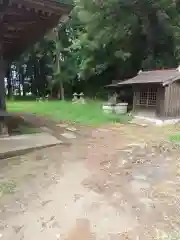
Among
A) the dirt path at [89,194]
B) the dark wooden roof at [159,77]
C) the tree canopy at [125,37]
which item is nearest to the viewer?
the dirt path at [89,194]

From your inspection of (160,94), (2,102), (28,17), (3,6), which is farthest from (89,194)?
(160,94)

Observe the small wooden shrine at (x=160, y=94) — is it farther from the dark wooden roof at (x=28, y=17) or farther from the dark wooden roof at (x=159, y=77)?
the dark wooden roof at (x=28, y=17)

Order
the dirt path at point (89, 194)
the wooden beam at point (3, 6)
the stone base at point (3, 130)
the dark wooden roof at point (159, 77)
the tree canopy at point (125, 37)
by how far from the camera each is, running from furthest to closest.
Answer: the tree canopy at point (125, 37) < the dark wooden roof at point (159, 77) < the stone base at point (3, 130) < the wooden beam at point (3, 6) < the dirt path at point (89, 194)

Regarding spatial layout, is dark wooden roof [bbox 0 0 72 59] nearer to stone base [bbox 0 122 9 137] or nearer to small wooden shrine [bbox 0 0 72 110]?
Answer: small wooden shrine [bbox 0 0 72 110]

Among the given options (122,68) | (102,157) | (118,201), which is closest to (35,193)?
(118,201)

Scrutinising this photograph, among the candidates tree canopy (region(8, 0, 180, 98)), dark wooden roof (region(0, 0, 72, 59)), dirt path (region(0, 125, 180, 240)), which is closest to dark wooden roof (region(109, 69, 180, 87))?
tree canopy (region(8, 0, 180, 98))

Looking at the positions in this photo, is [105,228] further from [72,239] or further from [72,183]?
[72,183]

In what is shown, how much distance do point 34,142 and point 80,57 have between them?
16042 millimetres

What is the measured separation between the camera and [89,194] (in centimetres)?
405

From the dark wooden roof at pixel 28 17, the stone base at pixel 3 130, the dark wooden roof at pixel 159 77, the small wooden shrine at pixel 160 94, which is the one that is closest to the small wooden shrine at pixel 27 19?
the dark wooden roof at pixel 28 17

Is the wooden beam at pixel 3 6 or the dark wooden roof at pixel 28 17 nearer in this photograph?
the wooden beam at pixel 3 6

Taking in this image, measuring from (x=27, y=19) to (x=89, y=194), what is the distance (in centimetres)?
430

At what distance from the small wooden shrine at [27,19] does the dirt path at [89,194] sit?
296cm

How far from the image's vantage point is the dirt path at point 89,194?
3.06m
